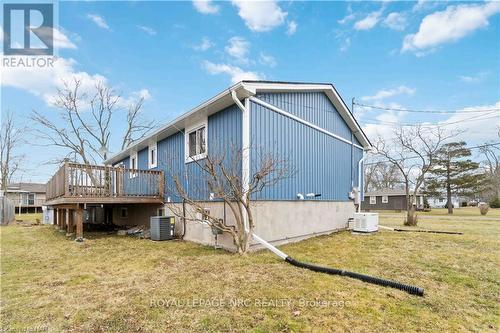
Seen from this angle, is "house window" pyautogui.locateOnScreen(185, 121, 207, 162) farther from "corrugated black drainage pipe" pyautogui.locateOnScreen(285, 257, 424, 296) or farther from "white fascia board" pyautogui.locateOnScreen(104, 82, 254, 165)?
"corrugated black drainage pipe" pyautogui.locateOnScreen(285, 257, 424, 296)

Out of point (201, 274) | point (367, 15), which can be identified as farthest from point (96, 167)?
point (367, 15)

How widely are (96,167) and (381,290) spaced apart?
876cm

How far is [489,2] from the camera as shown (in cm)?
860

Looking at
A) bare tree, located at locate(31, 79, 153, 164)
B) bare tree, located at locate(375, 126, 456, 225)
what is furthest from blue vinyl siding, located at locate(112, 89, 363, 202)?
bare tree, located at locate(31, 79, 153, 164)

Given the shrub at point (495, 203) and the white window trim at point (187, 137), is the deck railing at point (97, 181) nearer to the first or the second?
the white window trim at point (187, 137)

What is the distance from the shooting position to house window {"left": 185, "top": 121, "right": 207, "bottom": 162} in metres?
8.17

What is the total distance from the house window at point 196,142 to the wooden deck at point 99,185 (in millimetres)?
1967

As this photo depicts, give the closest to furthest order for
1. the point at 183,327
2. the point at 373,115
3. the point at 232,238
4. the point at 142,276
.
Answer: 1. the point at 183,327
2. the point at 142,276
3. the point at 232,238
4. the point at 373,115

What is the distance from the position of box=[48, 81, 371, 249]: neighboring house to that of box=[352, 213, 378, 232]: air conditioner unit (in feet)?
2.75

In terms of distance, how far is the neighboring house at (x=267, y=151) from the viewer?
702cm

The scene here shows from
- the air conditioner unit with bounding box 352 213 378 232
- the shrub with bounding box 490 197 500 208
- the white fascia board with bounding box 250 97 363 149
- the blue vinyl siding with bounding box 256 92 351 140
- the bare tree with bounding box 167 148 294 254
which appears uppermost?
the blue vinyl siding with bounding box 256 92 351 140

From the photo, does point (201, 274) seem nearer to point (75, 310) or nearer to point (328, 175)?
point (75, 310)

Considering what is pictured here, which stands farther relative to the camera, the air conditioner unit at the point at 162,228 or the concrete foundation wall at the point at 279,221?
the air conditioner unit at the point at 162,228

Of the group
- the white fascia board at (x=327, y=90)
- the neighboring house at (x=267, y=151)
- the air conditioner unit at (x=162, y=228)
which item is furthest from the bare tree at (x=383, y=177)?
the air conditioner unit at (x=162, y=228)
